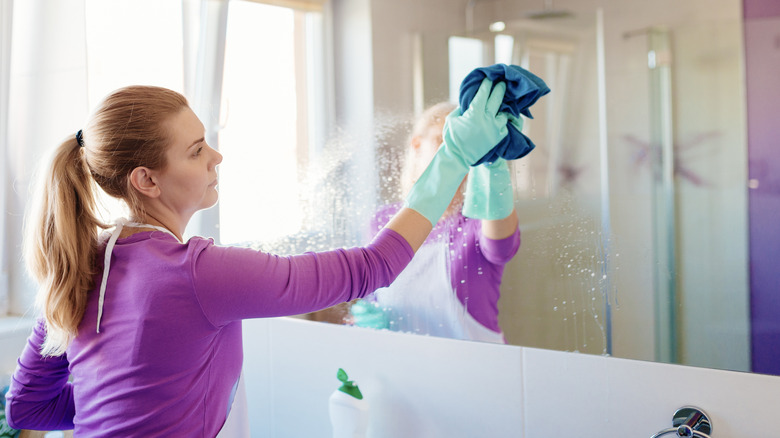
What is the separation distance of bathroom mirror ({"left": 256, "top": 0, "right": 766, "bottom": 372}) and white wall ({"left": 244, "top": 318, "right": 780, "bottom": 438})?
0.12 feet

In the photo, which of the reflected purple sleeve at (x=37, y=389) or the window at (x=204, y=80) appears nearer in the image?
the reflected purple sleeve at (x=37, y=389)

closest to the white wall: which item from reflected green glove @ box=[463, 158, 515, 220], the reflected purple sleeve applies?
reflected green glove @ box=[463, 158, 515, 220]

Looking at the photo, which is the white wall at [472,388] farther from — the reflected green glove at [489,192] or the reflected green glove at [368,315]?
the reflected green glove at [489,192]

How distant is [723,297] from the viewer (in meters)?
0.97

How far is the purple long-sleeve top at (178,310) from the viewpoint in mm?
863

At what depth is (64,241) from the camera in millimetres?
923

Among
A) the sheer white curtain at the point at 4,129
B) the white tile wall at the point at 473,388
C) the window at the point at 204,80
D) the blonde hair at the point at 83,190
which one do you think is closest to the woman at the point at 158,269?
the blonde hair at the point at 83,190

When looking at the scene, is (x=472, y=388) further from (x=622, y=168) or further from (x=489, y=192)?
(x=622, y=168)

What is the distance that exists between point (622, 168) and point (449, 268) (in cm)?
38

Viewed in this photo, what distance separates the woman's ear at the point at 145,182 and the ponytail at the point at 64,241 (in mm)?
92

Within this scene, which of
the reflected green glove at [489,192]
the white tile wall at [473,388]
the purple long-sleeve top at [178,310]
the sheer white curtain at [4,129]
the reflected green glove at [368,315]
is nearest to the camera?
the purple long-sleeve top at [178,310]

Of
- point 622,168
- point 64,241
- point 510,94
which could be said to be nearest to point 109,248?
point 64,241

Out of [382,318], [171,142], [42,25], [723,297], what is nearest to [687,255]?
[723,297]

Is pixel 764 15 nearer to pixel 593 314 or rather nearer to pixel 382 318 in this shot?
pixel 593 314
